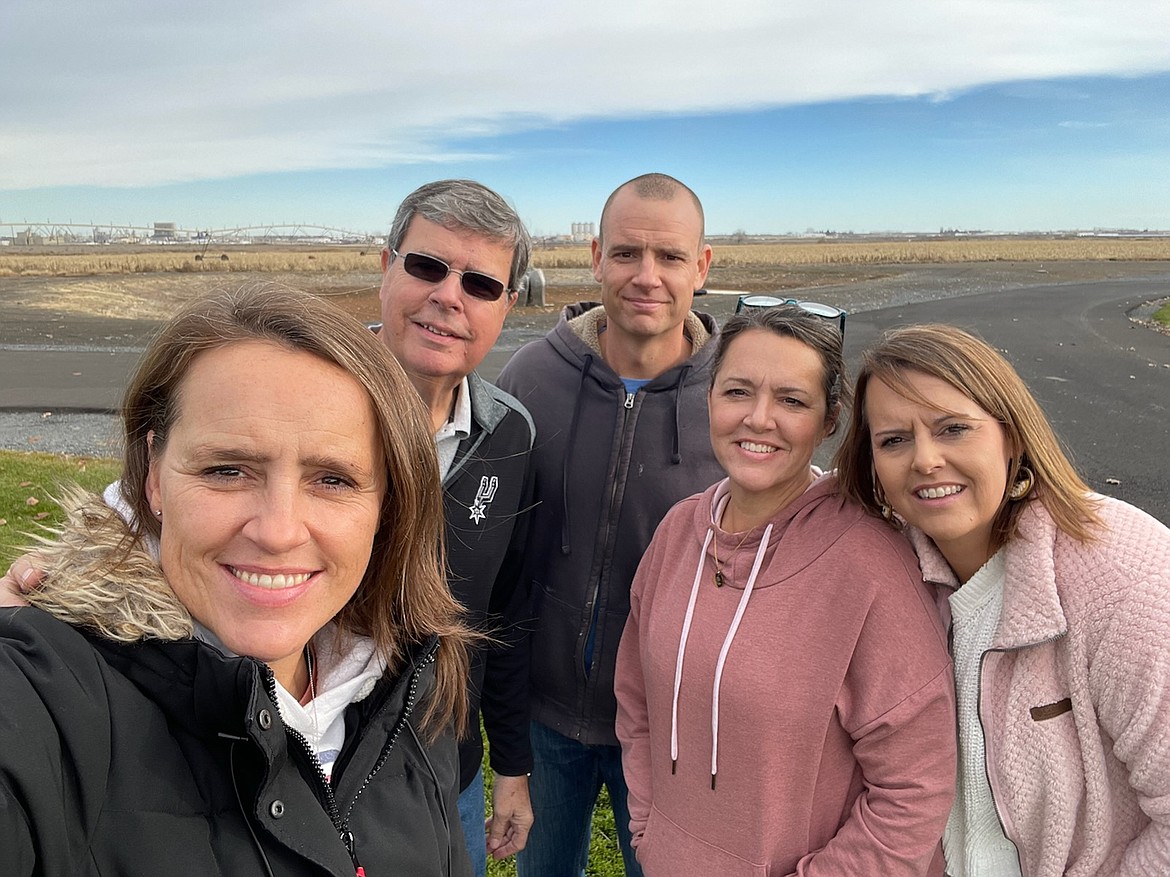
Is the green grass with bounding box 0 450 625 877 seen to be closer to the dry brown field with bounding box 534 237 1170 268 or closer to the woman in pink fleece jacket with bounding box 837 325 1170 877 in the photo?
the woman in pink fleece jacket with bounding box 837 325 1170 877

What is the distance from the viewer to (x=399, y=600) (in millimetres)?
1815

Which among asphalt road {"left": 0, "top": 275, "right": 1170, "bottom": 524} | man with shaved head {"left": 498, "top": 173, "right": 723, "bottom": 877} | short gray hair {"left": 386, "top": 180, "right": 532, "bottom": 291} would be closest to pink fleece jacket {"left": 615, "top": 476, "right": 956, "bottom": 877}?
man with shaved head {"left": 498, "top": 173, "right": 723, "bottom": 877}

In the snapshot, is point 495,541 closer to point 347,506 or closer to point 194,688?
point 347,506

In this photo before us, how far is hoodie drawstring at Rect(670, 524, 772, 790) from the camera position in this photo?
6.84ft

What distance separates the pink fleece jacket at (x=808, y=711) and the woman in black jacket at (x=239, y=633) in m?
0.72

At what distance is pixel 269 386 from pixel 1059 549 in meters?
1.79

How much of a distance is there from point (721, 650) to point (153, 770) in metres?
1.33

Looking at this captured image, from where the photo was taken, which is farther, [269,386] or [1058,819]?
[1058,819]

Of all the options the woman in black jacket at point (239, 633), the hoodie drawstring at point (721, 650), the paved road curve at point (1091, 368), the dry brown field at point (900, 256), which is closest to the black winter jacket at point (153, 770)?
the woman in black jacket at point (239, 633)

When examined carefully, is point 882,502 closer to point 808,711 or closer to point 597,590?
point 808,711

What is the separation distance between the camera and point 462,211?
2.48 m

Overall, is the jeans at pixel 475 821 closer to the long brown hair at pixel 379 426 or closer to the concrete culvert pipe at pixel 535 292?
the long brown hair at pixel 379 426

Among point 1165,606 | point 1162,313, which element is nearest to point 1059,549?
point 1165,606

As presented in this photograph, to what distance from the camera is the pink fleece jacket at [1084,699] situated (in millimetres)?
1756
